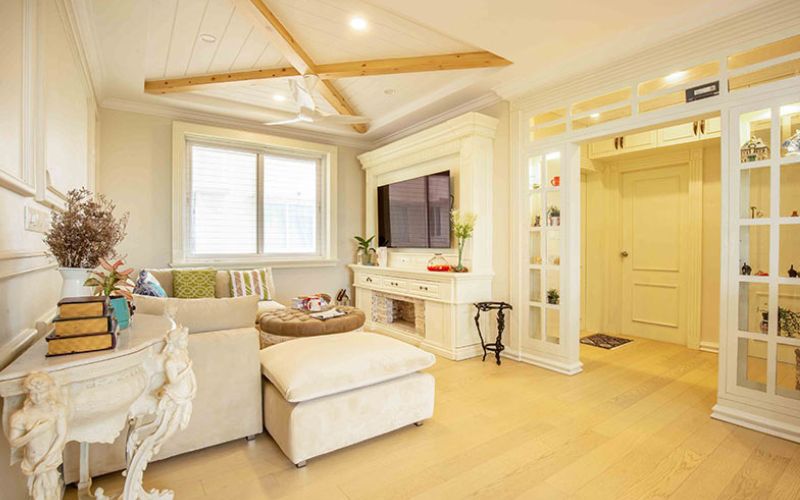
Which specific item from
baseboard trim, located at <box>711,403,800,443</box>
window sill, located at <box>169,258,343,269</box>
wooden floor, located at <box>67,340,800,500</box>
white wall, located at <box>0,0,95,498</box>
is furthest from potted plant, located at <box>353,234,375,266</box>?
baseboard trim, located at <box>711,403,800,443</box>

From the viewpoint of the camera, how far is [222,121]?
4.99m

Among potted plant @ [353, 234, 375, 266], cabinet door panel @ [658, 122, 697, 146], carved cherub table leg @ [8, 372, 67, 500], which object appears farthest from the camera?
potted plant @ [353, 234, 375, 266]

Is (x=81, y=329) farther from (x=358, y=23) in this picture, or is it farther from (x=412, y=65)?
(x=412, y=65)

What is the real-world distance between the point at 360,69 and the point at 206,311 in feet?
8.78

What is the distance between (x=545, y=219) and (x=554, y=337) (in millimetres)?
1141

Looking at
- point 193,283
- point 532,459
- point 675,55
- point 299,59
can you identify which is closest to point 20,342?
point 532,459

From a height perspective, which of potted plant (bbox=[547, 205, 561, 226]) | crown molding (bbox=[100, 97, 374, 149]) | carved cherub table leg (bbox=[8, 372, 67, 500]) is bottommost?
carved cherub table leg (bbox=[8, 372, 67, 500])

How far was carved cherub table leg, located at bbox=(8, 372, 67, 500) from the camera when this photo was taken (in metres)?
0.99

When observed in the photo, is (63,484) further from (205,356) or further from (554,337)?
(554,337)

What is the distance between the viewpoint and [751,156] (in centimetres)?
254

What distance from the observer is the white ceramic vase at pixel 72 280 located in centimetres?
150

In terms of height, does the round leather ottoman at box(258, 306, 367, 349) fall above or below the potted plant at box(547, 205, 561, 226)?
below

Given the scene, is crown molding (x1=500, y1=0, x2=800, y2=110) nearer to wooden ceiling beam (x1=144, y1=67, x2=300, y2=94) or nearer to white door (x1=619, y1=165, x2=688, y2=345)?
white door (x1=619, y1=165, x2=688, y2=345)

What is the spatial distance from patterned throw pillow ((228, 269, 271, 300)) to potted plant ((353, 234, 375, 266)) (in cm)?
145
